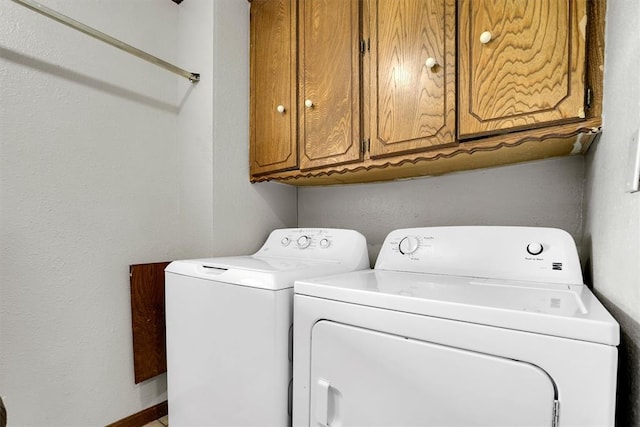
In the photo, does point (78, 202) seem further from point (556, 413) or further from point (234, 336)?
point (556, 413)

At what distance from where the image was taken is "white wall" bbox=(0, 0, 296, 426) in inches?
48.3

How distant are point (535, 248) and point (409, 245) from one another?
0.44m

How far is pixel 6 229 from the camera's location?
Answer: 1192 mm

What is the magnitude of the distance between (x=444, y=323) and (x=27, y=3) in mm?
1693

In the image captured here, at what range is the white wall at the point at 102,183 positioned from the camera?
123cm

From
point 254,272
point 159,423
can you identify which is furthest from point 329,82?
point 159,423

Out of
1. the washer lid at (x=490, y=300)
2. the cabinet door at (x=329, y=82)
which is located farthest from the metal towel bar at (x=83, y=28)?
the washer lid at (x=490, y=300)

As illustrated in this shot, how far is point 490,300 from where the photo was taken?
0.73 m

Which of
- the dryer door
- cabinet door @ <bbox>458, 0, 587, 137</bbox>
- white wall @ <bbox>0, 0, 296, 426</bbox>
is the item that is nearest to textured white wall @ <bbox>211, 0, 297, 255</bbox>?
white wall @ <bbox>0, 0, 296, 426</bbox>

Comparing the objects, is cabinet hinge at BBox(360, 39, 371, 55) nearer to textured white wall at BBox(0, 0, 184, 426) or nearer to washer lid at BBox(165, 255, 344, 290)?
washer lid at BBox(165, 255, 344, 290)

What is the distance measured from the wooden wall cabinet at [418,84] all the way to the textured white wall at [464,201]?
104mm

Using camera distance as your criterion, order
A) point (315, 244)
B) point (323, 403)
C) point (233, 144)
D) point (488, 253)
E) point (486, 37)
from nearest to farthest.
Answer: point (323, 403) → point (486, 37) → point (488, 253) → point (315, 244) → point (233, 144)

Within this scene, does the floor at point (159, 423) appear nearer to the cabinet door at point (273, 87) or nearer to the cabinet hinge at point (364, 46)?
the cabinet door at point (273, 87)

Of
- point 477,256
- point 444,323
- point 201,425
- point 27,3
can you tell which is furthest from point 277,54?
point 201,425
